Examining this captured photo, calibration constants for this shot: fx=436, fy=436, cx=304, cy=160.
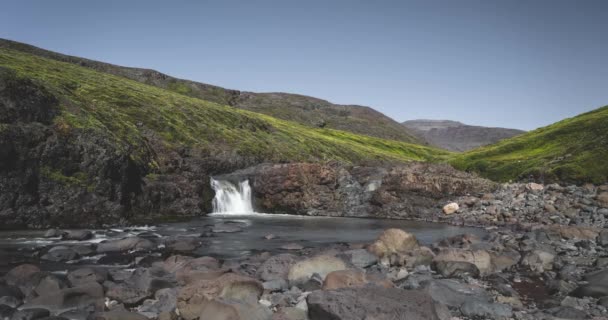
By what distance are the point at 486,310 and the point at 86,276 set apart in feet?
59.5

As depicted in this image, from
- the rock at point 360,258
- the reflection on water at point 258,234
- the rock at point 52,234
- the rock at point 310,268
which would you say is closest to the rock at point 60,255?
the reflection on water at point 258,234

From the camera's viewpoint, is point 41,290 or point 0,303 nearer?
point 0,303

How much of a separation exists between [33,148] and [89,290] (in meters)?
34.0

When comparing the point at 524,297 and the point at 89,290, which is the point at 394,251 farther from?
the point at 89,290

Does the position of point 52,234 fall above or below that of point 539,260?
above

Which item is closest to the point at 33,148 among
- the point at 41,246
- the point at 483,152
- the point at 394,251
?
the point at 41,246

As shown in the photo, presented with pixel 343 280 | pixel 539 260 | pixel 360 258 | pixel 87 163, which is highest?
pixel 87 163

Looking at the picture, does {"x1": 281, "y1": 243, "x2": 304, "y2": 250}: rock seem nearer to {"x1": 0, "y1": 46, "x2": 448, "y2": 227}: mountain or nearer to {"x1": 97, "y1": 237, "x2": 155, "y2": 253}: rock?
{"x1": 97, "y1": 237, "x2": 155, "y2": 253}: rock

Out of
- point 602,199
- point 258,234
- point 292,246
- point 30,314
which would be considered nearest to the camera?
point 30,314

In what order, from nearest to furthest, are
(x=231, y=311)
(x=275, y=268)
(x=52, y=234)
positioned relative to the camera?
(x=231, y=311) < (x=275, y=268) < (x=52, y=234)

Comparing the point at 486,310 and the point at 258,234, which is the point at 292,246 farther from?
the point at 486,310

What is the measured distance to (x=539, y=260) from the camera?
26.4 m

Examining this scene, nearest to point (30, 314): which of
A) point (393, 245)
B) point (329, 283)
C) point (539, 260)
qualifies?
point (329, 283)

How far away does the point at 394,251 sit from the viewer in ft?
96.0
